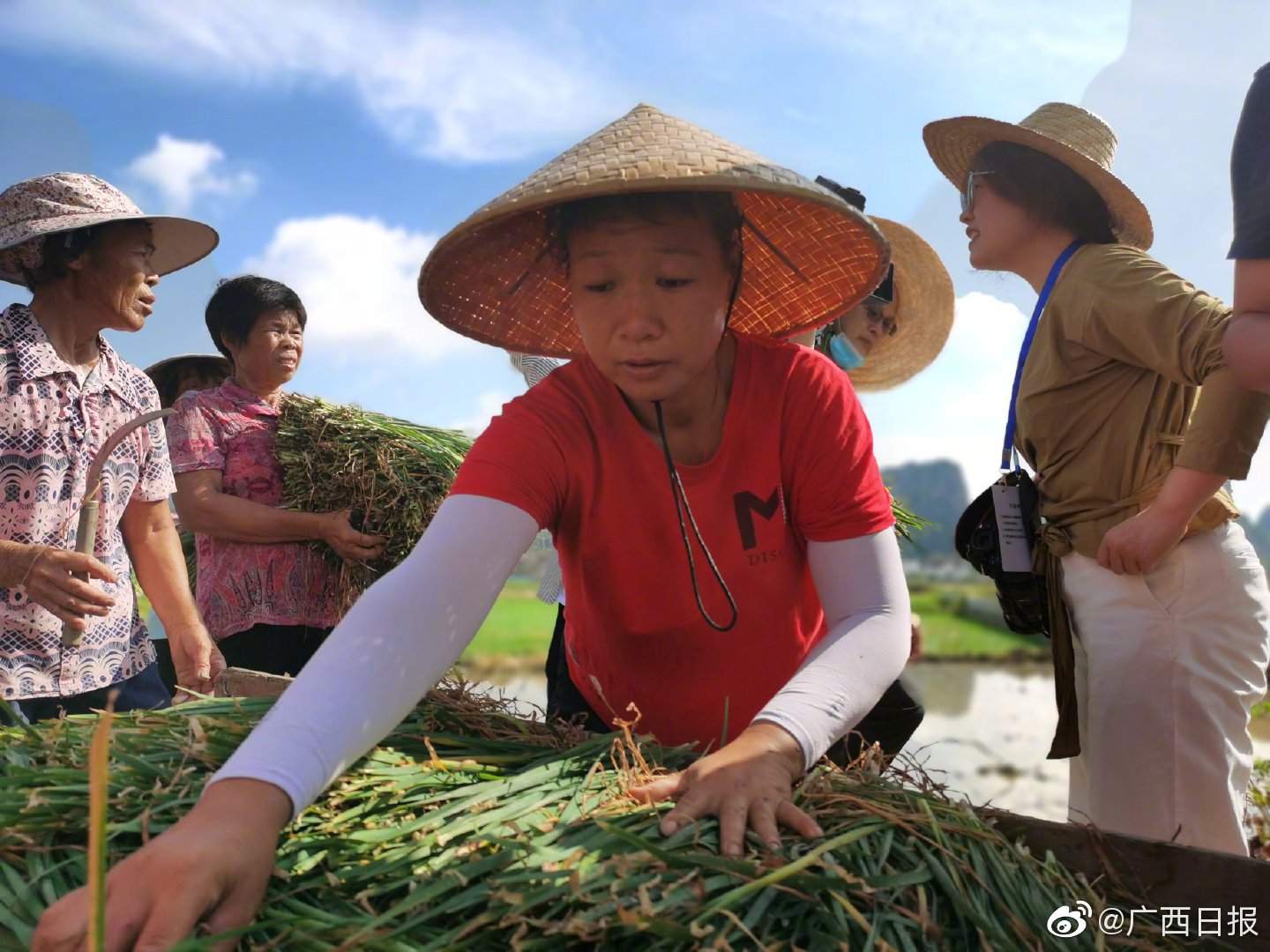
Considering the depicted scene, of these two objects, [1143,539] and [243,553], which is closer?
[1143,539]

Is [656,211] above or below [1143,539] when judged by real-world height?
above

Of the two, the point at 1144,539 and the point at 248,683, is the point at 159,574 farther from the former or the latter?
the point at 1144,539

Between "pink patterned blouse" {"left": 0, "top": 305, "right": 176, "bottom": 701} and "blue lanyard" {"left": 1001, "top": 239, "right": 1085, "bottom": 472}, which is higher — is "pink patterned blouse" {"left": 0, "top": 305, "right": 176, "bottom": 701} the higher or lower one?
the lower one

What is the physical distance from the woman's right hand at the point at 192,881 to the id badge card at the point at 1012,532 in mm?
2180

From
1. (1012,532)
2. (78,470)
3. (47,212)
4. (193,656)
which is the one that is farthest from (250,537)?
(1012,532)

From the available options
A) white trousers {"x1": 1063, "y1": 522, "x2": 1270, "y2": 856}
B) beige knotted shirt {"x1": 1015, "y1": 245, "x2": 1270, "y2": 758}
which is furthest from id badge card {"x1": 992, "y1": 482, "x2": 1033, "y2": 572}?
white trousers {"x1": 1063, "y1": 522, "x2": 1270, "y2": 856}

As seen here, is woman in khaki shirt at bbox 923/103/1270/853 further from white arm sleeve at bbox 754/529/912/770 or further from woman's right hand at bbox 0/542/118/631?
woman's right hand at bbox 0/542/118/631

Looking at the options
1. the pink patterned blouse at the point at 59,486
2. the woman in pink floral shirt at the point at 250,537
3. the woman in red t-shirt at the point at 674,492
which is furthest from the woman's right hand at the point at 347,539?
the woman in red t-shirt at the point at 674,492

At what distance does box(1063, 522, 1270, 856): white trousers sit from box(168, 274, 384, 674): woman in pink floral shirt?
2.44 meters

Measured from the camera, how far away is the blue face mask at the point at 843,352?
380 cm

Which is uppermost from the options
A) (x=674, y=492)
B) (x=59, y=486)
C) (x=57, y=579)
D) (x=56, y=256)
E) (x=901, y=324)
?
(x=901, y=324)

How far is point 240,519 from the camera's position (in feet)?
11.4

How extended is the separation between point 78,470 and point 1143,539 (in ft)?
9.28

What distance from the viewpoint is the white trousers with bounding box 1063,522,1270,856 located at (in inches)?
93.7
